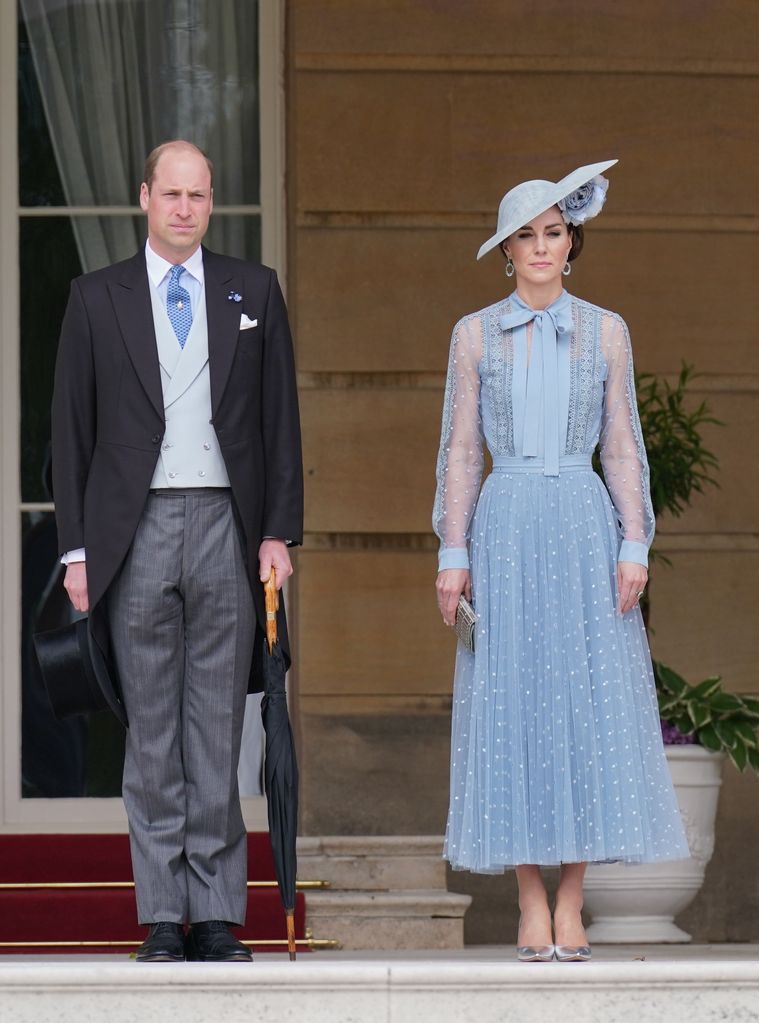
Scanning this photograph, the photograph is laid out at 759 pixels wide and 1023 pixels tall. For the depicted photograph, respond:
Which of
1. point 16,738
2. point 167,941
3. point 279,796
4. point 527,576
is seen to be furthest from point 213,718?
point 16,738

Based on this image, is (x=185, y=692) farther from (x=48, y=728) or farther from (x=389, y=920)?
(x=48, y=728)

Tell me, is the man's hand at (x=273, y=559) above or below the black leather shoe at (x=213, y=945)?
above

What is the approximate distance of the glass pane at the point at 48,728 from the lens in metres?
7.09

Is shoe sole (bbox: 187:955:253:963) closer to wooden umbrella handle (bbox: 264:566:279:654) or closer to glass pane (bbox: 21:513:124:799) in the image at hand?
wooden umbrella handle (bbox: 264:566:279:654)

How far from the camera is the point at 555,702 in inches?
177

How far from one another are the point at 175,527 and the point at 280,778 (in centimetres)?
60

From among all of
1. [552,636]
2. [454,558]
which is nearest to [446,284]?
[454,558]

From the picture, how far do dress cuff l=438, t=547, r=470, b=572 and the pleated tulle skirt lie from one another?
A: 0.13ft

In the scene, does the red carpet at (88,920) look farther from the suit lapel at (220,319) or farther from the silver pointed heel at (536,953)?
the suit lapel at (220,319)

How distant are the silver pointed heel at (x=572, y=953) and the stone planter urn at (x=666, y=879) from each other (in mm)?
1746

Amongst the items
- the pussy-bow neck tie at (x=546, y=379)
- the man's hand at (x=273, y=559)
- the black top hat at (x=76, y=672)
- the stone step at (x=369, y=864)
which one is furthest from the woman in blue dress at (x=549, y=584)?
the stone step at (x=369, y=864)

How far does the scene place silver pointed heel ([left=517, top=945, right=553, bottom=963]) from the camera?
439cm
